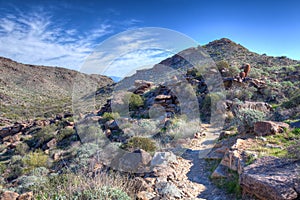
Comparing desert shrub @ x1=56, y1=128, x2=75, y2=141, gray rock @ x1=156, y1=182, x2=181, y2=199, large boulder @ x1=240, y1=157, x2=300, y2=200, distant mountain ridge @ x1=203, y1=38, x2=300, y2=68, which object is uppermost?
distant mountain ridge @ x1=203, y1=38, x2=300, y2=68

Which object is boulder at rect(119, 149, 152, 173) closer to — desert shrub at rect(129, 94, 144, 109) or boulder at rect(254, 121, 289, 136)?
boulder at rect(254, 121, 289, 136)

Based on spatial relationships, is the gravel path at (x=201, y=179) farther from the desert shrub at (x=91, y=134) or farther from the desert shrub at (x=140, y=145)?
the desert shrub at (x=91, y=134)

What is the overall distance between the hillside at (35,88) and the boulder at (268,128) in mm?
26060

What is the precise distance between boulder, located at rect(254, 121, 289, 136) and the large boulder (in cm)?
203

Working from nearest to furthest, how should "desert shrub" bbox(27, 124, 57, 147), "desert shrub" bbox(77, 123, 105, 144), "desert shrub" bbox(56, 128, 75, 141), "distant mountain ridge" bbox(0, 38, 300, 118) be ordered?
"desert shrub" bbox(77, 123, 105, 144), "desert shrub" bbox(56, 128, 75, 141), "desert shrub" bbox(27, 124, 57, 147), "distant mountain ridge" bbox(0, 38, 300, 118)

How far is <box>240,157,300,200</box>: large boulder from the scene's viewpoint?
3.28 metres

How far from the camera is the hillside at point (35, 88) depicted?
33344mm

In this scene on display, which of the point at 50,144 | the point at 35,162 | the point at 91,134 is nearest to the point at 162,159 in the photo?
the point at 35,162

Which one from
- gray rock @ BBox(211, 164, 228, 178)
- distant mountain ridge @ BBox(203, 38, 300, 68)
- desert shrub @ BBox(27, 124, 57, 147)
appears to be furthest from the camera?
distant mountain ridge @ BBox(203, 38, 300, 68)

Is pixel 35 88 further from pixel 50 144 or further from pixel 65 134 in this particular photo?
pixel 50 144

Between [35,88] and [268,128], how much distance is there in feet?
167

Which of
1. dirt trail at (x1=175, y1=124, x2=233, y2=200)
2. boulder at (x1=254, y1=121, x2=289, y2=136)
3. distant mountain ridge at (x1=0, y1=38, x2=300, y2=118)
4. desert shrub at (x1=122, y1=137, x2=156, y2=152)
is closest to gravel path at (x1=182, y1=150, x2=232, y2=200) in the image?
dirt trail at (x1=175, y1=124, x2=233, y2=200)

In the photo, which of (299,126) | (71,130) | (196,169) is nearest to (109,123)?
(71,130)

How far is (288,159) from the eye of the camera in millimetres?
4098
